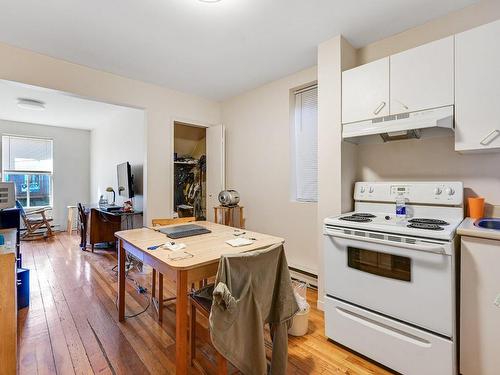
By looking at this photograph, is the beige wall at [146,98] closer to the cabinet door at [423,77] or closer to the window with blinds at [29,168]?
the cabinet door at [423,77]

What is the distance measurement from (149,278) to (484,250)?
126 inches

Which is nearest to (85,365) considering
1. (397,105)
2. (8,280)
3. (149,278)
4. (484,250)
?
(8,280)

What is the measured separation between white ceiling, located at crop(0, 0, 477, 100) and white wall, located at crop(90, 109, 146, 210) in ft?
3.70

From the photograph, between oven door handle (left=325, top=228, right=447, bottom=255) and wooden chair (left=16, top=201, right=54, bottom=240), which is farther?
wooden chair (left=16, top=201, right=54, bottom=240)

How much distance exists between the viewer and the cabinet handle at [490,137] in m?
1.58

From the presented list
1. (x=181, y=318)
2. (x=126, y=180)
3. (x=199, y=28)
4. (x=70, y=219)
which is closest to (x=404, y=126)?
(x=199, y=28)

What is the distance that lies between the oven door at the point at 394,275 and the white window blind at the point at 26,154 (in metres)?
6.57

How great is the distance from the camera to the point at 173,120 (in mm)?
3617

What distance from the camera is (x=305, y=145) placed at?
10.1 feet

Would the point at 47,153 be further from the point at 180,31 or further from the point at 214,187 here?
the point at 180,31

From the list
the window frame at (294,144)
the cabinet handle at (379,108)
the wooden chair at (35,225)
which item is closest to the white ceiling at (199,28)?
the window frame at (294,144)

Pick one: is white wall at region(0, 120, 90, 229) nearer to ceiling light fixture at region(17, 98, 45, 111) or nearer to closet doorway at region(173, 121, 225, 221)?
ceiling light fixture at region(17, 98, 45, 111)

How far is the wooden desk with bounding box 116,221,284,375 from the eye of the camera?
52.7 inches

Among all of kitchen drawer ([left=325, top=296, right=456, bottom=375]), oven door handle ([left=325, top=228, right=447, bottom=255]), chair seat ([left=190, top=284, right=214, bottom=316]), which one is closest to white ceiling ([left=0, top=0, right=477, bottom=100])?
oven door handle ([left=325, top=228, right=447, bottom=255])
